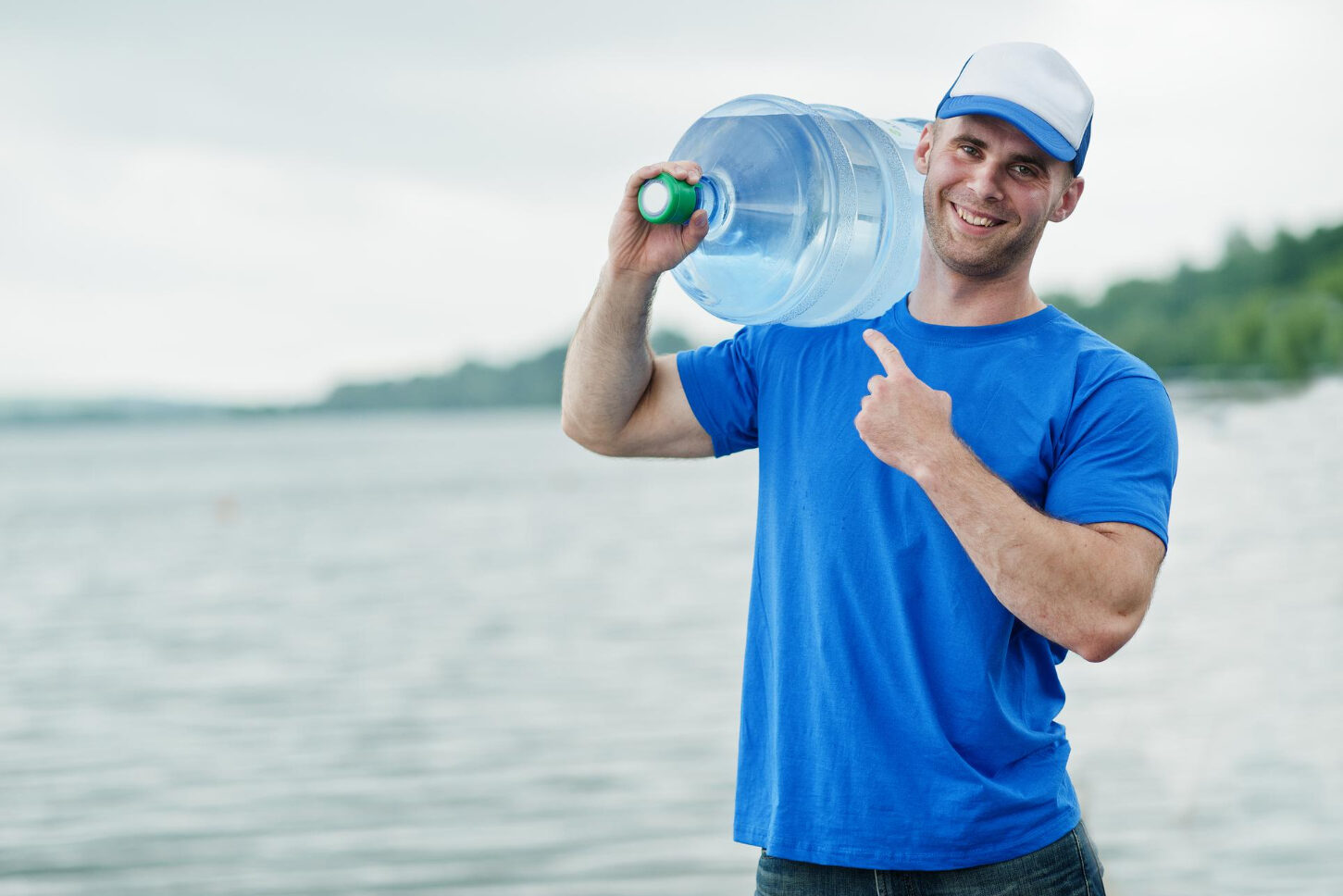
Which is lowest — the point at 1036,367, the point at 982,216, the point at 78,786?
the point at 78,786

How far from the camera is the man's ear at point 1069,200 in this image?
7.41 feet

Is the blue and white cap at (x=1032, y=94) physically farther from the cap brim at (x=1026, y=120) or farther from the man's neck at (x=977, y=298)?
the man's neck at (x=977, y=298)

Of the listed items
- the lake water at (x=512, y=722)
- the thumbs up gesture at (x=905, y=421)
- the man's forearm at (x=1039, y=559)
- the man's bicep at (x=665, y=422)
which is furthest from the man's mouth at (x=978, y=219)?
the lake water at (x=512, y=722)

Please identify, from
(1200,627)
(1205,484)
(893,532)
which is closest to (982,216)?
(893,532)

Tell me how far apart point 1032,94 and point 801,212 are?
1.92 feet

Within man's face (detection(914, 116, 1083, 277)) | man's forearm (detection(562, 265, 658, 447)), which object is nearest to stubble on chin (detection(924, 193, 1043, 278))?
man's face (detection(914, 116, 1083, 277))

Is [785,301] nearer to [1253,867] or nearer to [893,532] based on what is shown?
[893,532]

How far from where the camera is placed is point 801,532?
223 cm

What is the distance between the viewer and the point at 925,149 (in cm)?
234

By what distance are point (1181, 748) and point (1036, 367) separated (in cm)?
619

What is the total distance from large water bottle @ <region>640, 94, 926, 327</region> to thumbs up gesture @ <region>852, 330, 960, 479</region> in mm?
410

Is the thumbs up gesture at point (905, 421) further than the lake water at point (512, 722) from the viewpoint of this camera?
No

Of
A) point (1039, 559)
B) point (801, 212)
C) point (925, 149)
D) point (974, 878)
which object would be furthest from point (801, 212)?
point (974, 878)

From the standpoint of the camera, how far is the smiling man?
200cm
